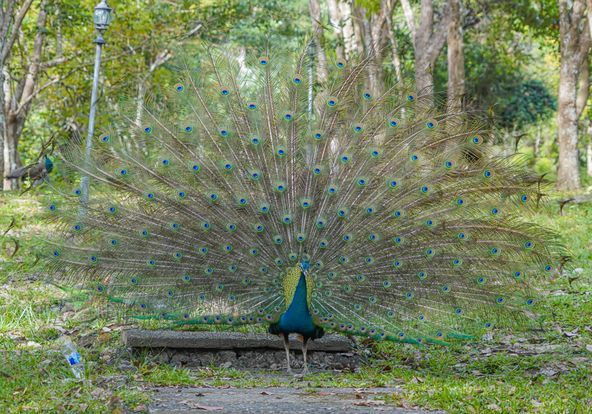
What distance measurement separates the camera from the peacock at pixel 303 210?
24.1ft

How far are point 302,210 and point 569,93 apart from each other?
10987mm

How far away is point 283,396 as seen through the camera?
5.91 m

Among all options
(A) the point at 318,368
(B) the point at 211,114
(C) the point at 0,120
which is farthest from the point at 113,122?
(C) the point at 0,120

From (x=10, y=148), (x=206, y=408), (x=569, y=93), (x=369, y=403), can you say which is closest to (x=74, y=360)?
(x=206, y=408)

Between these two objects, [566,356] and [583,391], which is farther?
[566,356]

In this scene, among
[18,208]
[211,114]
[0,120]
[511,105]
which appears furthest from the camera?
[511,105]

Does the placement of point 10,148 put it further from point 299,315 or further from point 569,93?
point 299,315

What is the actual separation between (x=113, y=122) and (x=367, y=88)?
7.14 ft

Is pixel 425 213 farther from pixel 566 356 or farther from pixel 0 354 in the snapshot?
pixel 0 354

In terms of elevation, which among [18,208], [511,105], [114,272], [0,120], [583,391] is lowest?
[583,391]

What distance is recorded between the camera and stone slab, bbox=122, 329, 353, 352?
Result: 7.38m

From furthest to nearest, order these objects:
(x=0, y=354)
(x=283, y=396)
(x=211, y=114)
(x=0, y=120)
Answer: (x=0, y=120), (x=211, y=114), (x=0, y=354), (x=283, y=396)

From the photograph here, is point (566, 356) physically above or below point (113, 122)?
below

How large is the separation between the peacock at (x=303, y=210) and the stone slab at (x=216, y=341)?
161 mm
